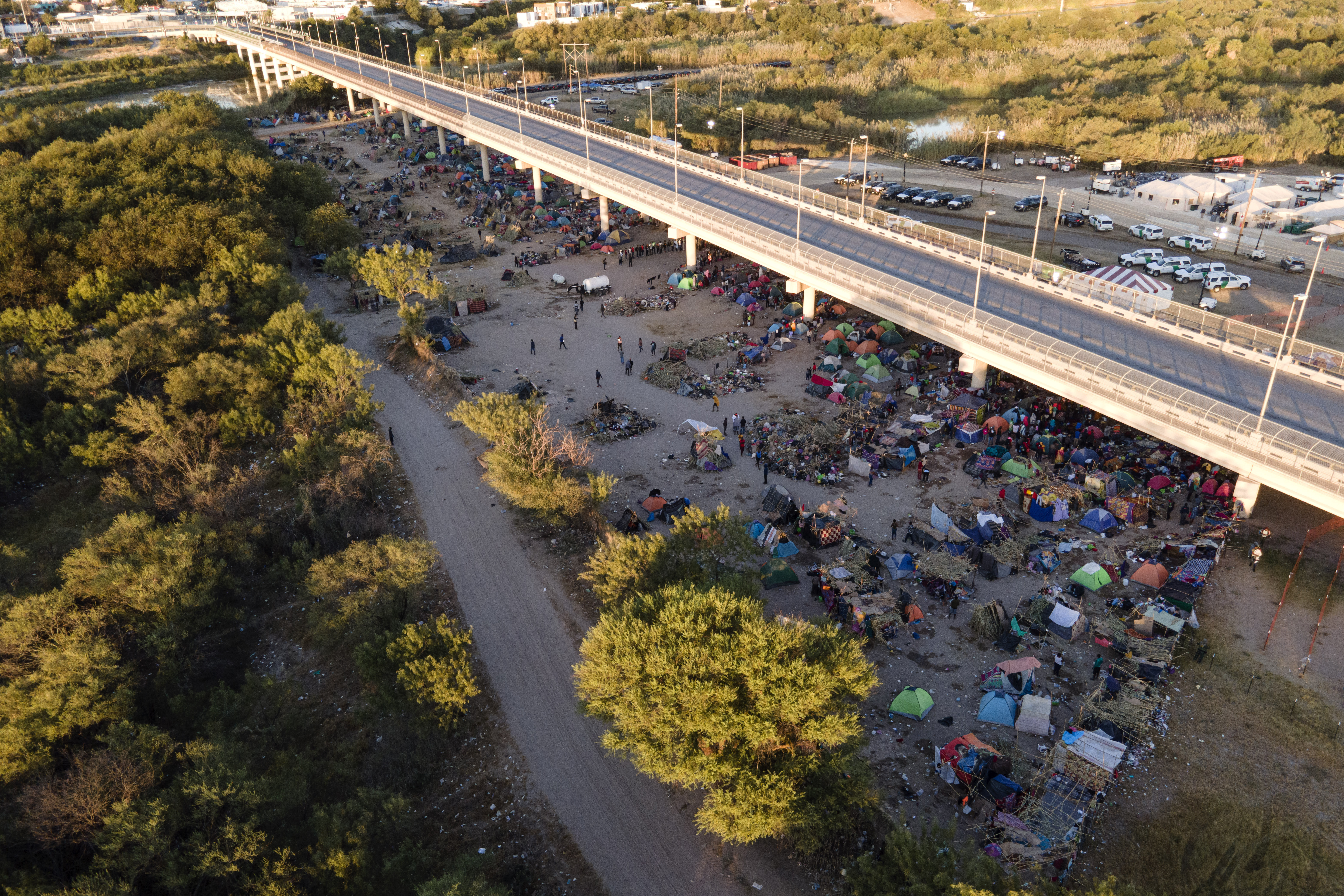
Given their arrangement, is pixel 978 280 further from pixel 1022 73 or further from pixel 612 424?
pixel 1022 73

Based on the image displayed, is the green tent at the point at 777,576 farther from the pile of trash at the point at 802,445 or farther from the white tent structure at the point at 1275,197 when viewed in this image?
the white tent structure at the point at 1275,197

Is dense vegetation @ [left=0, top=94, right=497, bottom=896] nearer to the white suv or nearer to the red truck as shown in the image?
the white suv

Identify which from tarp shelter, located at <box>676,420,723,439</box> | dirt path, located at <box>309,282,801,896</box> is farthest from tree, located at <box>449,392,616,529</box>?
tarp shelter, located at <box>676,420,723,439</box>

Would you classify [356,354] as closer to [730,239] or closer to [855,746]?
[730,239]

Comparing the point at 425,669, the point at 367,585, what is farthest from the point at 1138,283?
the point at 367,585

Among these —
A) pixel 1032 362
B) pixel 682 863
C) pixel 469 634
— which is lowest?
pixel 682 863

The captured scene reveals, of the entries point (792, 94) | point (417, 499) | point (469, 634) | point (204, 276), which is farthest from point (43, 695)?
point (792, 94)

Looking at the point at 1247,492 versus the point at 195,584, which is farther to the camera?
the point at 1247,492

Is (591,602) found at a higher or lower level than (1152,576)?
lower
